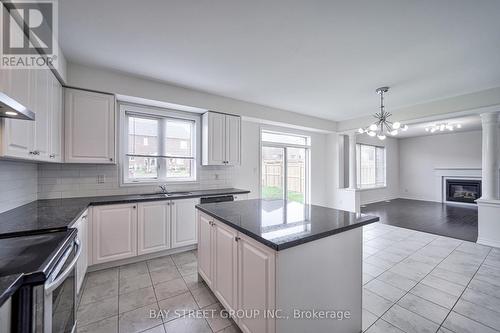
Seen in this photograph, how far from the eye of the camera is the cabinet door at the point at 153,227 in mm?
2824

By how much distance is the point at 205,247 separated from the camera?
2.21m

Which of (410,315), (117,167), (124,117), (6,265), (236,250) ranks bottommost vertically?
(410,315)

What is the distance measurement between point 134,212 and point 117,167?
82 centimetres

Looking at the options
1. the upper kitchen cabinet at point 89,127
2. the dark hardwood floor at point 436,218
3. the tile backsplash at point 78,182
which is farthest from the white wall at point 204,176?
the dark hardwood floor at point 436,218

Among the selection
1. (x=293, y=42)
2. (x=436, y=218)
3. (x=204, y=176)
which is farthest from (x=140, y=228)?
(x=436, y=218)

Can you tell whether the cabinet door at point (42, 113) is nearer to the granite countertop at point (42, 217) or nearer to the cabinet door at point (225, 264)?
the granite countertop at point (42, 217)

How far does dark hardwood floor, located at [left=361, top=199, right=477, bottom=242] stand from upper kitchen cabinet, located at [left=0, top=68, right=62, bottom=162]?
6200mm

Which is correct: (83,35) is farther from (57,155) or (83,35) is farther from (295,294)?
(295,294)

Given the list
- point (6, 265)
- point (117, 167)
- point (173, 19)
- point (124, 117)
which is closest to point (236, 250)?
point (6, 265)

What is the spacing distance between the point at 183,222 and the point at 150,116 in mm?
1841

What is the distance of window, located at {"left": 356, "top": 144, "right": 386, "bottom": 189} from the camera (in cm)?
729

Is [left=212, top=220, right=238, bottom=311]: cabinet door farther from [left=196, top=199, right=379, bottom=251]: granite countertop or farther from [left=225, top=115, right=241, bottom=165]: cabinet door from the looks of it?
[left=225, top=115, right=241, bottom=165]: cabinet door

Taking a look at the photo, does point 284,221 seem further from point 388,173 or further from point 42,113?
point 388,173

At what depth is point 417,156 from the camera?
8.18 metres
